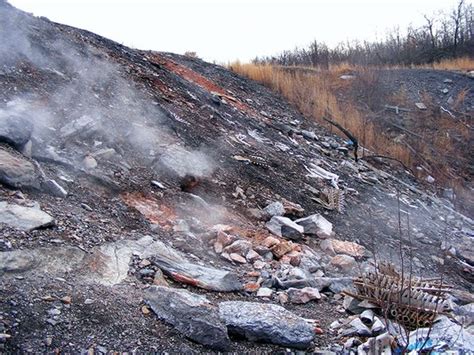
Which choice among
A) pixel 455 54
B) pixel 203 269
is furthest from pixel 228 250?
pixel 455 54

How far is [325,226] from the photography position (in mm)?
4359

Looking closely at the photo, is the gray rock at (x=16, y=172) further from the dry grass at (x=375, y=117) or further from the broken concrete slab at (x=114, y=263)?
the dry grass at (x=375, y=117)

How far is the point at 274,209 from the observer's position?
14.2 feet

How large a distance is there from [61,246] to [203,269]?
0.90 metres

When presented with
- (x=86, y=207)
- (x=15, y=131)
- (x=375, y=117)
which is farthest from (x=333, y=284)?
(x=375, y=117)

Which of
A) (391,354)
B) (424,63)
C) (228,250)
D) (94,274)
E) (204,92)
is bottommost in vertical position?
(391,354)

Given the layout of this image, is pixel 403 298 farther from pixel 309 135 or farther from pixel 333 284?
pixel 309 135

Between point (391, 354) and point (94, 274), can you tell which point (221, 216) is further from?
point (391, 354)

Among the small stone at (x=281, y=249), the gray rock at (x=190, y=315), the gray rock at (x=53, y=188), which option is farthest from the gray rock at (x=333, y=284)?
the gray rock at (x=53, y=188)

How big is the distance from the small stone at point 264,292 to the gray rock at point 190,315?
0.52 metres

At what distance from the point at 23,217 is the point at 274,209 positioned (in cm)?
243

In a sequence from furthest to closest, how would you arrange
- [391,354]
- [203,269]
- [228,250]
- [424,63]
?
[424,63] < [228,250] < [203,269] < [391,354]

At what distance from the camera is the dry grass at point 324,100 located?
8.98 metres

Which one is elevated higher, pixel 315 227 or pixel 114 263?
pixel 114 263
